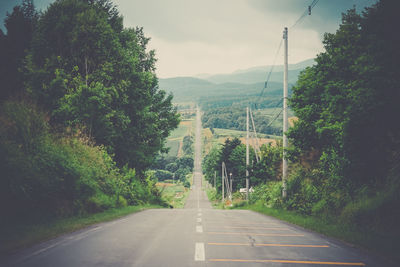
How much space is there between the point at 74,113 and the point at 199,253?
52.8ft

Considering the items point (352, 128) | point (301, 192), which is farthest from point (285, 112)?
point (352, 128)

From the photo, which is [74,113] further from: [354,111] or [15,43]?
[15,43]

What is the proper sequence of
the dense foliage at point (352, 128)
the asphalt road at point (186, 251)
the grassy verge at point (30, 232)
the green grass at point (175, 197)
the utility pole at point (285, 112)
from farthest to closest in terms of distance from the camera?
1. the green grass at point (175, 197)
2. the utility pole at point (285, 112)
3. the dense foliage at point (352, 128)
4. the grassy verge at point (30, 232)
5. the asphalt road at point (186, 251)

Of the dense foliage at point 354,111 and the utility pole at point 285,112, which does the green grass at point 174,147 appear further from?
the dense foliage at point 354,111

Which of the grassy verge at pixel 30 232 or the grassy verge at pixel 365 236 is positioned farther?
the grassy verge at pixel 365 236

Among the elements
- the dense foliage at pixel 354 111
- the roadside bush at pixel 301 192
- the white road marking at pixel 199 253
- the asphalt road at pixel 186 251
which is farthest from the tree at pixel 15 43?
the white road marking at pixel 199 253

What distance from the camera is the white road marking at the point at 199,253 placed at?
241 inches

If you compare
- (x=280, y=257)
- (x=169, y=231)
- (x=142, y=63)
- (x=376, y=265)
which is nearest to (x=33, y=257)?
(x=169, y=231)

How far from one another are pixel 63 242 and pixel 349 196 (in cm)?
1207

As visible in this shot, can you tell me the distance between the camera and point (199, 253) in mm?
6551

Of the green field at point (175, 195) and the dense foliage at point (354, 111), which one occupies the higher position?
the dense foliage at point (354, 111)

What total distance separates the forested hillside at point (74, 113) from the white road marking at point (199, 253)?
21.1ft

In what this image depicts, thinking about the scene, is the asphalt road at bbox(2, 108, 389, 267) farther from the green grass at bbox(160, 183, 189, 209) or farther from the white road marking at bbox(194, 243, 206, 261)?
the green grass at bbox(160, 183, 189, 209)

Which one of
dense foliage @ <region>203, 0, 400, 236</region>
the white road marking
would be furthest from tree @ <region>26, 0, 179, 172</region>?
the white road marking
